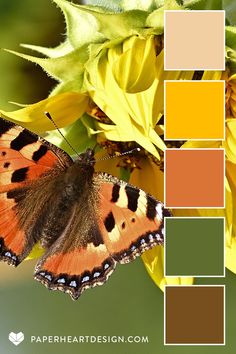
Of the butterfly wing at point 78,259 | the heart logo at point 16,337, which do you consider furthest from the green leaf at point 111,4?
the heart logo at point 16,337

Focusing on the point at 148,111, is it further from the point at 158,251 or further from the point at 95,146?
the point at 158,251

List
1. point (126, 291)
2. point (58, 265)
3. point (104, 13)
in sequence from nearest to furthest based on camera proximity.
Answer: point (104, 13) → point (58, 265) → point (126, 291)

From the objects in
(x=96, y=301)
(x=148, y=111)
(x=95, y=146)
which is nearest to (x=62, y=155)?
(x=95, y=146)

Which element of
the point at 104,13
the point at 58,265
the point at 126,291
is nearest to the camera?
the point at 104,13

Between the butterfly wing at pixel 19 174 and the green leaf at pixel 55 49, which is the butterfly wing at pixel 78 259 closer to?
the butterfly wing at pixel 19 174

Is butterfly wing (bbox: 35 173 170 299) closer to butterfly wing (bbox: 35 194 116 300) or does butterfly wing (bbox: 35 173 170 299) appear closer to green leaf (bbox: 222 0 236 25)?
butterfly wing (bbox: 35 194 116 300)

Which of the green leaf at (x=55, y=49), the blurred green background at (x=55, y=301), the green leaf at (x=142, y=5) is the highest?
the green leaf at (x=142, y=5)

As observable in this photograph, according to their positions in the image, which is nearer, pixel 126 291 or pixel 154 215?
A: pixel 154 215
